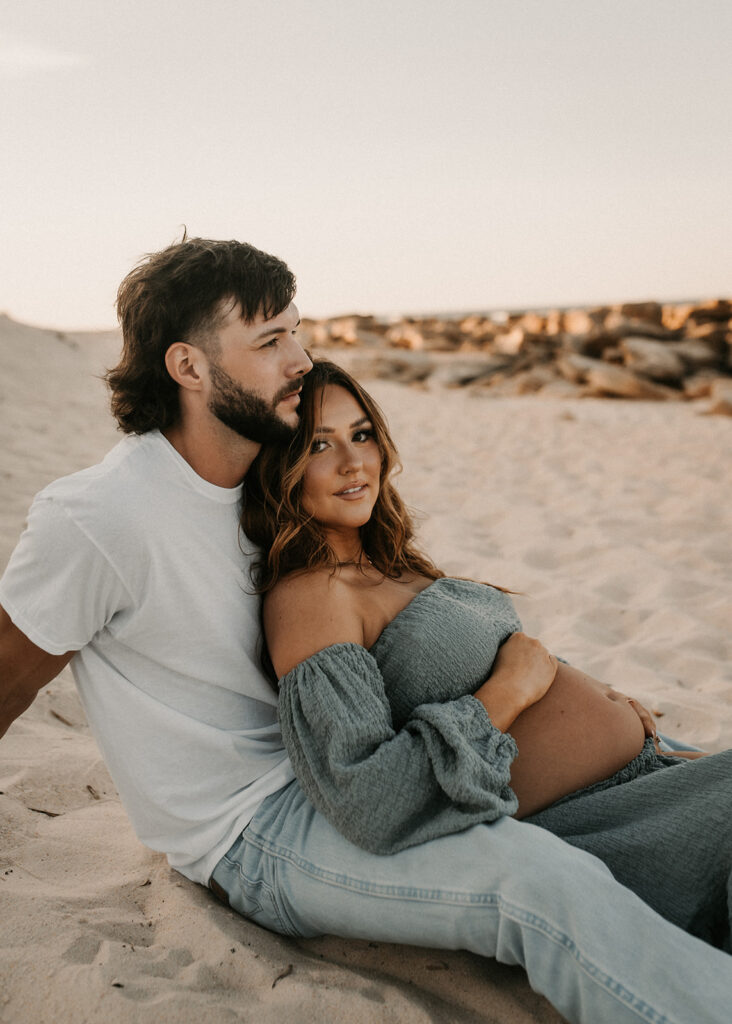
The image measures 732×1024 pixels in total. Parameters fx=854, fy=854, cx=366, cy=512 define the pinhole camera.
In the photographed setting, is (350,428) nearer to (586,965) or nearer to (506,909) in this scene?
(506,909)

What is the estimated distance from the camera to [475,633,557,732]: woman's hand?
2.05m

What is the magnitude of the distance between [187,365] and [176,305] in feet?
0.53

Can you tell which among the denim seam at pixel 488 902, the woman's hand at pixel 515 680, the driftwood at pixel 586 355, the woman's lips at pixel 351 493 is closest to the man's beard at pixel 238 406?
the woman's lips at pixel 351 493

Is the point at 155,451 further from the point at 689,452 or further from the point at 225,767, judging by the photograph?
the point at 689,452

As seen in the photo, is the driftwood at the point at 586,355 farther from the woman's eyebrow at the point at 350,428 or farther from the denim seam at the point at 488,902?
the denim seam at the point at 488,902

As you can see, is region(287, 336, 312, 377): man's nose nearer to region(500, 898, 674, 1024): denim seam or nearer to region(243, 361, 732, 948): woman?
region(243, 361, 732, 948): woman

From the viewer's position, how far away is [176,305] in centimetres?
226

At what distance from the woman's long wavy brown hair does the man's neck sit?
0.30 ft

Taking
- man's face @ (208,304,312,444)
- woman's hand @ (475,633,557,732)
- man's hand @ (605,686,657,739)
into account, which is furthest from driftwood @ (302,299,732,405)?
man's face @ (208,304,312,444)

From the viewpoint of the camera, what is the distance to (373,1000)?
1.83 meters

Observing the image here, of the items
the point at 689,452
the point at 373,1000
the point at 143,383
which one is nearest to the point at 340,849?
the point at 373,1000

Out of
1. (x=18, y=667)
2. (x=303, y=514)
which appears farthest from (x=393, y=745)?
(x=18, y=667)

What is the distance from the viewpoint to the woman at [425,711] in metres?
1.83

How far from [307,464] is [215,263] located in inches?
23.2
